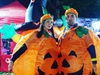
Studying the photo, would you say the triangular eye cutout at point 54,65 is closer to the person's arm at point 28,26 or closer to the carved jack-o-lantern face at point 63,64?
the carved jack-o-lantern face at point 63,64

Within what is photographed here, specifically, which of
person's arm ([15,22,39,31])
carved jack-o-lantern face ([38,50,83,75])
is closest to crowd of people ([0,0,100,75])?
carved jack-o-lantern face ([38,50,83,75])

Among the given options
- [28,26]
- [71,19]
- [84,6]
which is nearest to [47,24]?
[71,19]

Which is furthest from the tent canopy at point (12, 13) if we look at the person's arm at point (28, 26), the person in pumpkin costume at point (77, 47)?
the person in pumpkin costume at point (77, 47)

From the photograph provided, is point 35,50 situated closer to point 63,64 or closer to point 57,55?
point 57,55

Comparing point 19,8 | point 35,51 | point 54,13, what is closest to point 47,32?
point 35,51

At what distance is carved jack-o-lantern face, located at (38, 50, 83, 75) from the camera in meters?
5.29

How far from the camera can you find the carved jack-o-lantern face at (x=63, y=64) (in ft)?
17.4

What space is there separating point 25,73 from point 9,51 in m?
3.11

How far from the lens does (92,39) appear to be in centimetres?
529

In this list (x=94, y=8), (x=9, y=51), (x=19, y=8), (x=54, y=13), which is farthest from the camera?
(x=94, y=8)

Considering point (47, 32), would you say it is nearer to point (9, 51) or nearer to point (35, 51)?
point (35, 51)

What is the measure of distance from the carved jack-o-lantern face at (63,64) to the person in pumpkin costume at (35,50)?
0.02m

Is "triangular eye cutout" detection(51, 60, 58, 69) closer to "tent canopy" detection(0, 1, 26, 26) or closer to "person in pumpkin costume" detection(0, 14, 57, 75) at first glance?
"person in pumpkin costume" detection(0, 14, 57, 75)

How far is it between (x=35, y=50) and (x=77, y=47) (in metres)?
0.71
